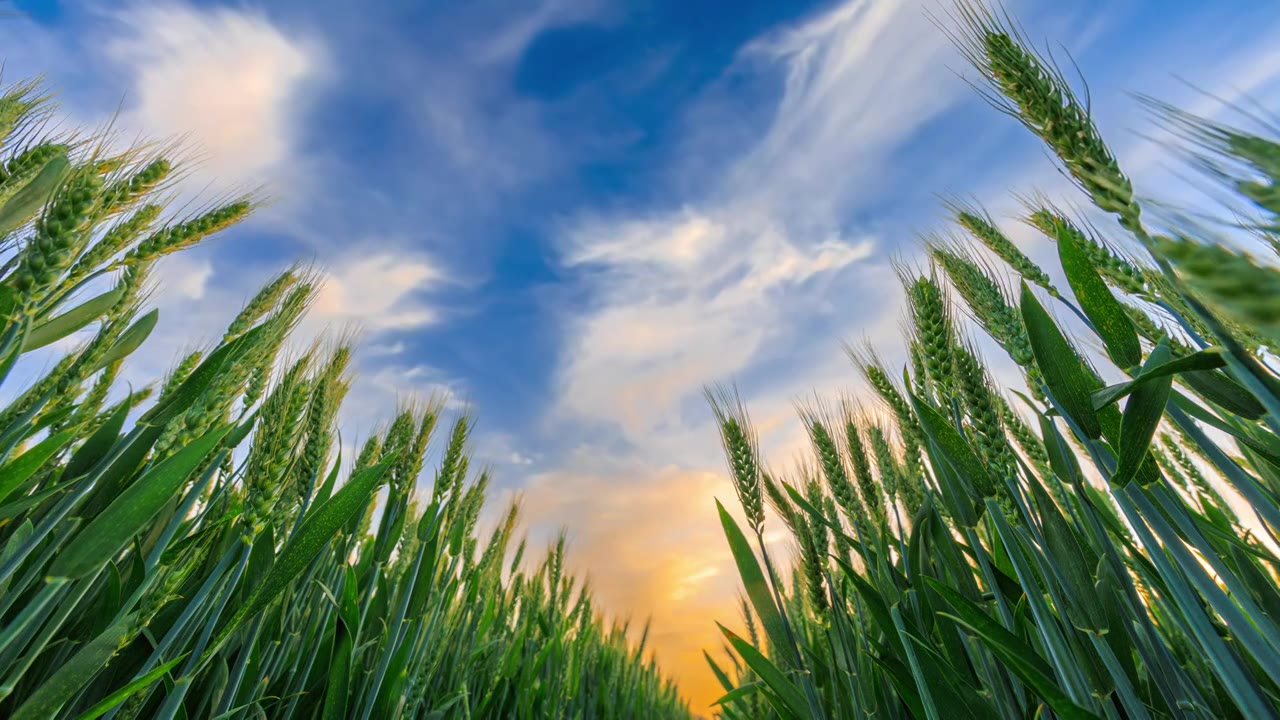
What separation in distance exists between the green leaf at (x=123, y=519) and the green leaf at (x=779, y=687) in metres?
1.57

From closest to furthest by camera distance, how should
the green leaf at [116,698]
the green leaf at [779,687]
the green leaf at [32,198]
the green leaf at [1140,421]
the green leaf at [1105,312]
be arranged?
the green leaf at [1140,421] < the green leaf at [116,698] < the green leaf at [1105,312] < the green leaf at [32,198] < the green leaf at [779,687]

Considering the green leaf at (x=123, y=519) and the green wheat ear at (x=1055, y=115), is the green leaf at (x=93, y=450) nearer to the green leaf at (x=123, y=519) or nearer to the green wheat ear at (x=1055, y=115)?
the green leaf at (x=123, y=519)

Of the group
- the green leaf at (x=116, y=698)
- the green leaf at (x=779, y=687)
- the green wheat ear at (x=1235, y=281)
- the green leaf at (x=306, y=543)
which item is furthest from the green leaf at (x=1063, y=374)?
the green leaf at (x=116, y=698)

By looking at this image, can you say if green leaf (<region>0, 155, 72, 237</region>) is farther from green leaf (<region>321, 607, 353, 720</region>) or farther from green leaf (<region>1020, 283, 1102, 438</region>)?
green leaf (<region>1020, 283, 1102, 438</region>)

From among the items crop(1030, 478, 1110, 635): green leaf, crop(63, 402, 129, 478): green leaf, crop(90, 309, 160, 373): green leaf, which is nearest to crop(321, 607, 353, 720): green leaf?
crop(63, 402, 129, 478): green leaf

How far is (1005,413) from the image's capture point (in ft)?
5.93

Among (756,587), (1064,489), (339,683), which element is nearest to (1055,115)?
(1064,489)

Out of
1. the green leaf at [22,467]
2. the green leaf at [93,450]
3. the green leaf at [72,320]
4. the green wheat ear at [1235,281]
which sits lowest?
the green wheat ear at [1235,281]

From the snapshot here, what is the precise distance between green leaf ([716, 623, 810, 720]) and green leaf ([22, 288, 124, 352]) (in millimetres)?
2048

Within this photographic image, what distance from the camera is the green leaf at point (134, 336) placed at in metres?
1.63

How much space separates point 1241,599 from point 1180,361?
381 mm

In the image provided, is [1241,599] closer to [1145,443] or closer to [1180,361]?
[1145,443]

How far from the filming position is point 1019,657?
0.95m

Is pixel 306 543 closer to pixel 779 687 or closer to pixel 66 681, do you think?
pixel 66 681
